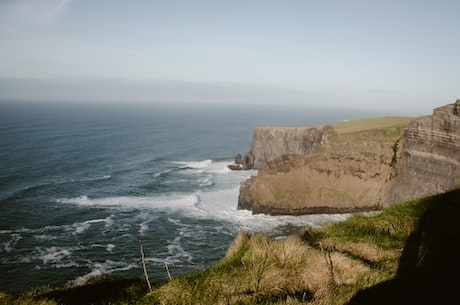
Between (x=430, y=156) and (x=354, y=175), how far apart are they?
11088mm

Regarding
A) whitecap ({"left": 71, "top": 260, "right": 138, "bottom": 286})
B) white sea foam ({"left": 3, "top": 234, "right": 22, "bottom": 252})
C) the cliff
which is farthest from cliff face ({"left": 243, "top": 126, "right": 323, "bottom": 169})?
white sea foam ({"left": 3, "top": 234, "right": 22, "bottom": 252})

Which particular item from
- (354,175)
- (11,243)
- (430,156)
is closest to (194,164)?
(354,175)

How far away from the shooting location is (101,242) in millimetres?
38750

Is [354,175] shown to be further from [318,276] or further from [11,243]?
[318,276]

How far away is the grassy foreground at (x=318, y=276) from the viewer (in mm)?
5680

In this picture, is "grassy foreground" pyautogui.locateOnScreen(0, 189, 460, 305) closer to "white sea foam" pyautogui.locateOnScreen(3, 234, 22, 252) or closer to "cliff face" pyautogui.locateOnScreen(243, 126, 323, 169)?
"white sea foam" pyautogui.locateOnScreen(3, 234, 22, 252)

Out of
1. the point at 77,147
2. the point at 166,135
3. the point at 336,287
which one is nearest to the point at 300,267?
the point at 336,287

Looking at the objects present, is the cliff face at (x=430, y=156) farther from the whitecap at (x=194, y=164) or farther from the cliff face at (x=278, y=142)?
the whitecap at (x=194, y=164)

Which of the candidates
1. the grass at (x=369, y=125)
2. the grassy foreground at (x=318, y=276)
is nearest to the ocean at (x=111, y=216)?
the grassy foreground at (x=318, y=276)

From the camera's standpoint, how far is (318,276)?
6.50 metres

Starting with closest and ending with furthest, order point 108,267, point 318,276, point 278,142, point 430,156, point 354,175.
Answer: point 318,276
point 108,267
point 430,156
point 354,175
point 278,142

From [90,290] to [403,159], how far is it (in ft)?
153

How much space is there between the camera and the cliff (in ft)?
141

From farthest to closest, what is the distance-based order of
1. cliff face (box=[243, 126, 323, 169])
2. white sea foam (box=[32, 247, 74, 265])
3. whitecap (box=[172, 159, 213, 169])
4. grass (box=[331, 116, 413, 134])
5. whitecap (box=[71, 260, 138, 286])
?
whitecap (box=[172, 159, 213, 169]) < cliff face (box=[243, 126, 323, 169]) < grass (box=[331, 116, 413, 134]) < white sea foam (box=[32, 247, 74, 265]) < whitecap (box=[71, 260, 138, 286])
